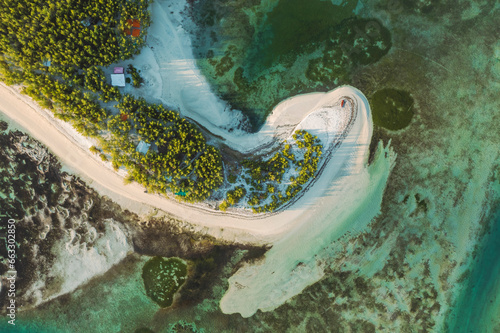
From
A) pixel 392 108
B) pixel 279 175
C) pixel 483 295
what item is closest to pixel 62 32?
pixel 279 175

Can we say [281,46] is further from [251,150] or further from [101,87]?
[101,87]

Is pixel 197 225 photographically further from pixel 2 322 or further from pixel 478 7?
pixel 478 7

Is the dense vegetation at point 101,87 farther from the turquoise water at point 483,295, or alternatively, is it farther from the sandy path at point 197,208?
the turquoise water at point 483,295

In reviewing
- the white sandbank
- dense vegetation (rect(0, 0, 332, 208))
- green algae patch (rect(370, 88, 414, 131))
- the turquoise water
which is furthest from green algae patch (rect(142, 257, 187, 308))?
the turquoise water

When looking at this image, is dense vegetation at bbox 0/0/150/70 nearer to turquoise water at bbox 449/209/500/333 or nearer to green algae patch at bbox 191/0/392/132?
green algae patch at bbox 191/0/392/132

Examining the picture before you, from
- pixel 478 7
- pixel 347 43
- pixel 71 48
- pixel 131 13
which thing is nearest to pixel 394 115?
pixel 347 43
